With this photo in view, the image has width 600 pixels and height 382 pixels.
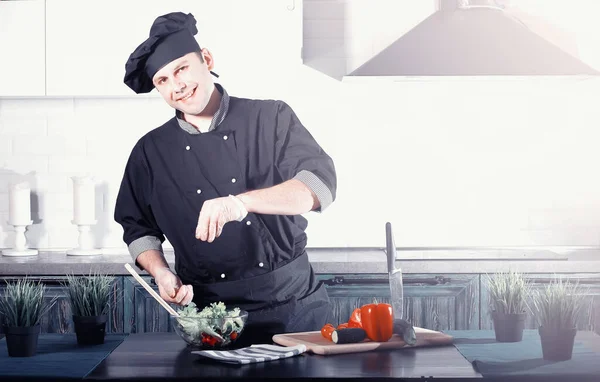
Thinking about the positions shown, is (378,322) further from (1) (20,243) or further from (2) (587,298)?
(1) (20,243)

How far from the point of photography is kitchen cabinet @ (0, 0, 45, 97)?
12.7ft

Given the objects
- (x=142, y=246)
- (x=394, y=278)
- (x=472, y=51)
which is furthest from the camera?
(x=472, y=51)

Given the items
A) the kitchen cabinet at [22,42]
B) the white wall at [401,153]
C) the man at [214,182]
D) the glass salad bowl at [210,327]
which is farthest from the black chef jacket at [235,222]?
the white wall at [401,153]

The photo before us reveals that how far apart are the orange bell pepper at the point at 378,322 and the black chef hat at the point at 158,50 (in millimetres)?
1177

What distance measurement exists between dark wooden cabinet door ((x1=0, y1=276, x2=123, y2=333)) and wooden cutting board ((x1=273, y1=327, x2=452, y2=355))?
145 cm

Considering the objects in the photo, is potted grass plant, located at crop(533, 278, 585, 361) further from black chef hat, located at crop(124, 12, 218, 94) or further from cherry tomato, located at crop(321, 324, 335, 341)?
black chef hat, located at crop(124, 12, 218, 94)

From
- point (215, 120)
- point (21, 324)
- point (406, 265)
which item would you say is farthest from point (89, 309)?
point (406, 265)

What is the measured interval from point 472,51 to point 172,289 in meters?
1.72

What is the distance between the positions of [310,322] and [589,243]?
2078 millimetres

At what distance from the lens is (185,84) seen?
2965 mm

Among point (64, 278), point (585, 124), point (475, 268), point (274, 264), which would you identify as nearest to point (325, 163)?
point (274, 264)

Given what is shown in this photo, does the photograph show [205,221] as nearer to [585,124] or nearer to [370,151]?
[370,151]

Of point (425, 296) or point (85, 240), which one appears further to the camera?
point (85, 240)

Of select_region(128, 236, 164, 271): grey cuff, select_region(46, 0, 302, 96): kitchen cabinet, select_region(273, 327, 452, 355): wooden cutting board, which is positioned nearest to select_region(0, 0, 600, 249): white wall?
Answer: select_region(46, 0, 302, 96): kitchen cabinet
